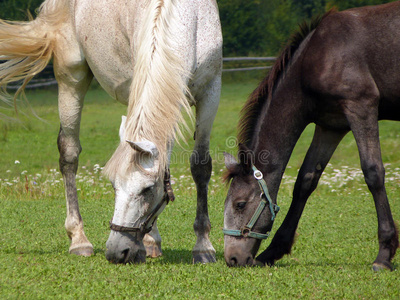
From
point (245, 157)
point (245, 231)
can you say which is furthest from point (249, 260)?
point (245, 157)

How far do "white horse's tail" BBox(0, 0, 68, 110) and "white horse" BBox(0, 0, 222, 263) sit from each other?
11 mm

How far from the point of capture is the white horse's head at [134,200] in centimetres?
456

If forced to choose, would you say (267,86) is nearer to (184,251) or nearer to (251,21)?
(184,251)

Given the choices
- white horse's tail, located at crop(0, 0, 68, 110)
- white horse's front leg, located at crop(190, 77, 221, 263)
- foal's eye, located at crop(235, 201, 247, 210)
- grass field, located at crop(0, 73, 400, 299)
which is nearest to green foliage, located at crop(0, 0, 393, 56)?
grass field, located at crop(0, 73, 400, 299)

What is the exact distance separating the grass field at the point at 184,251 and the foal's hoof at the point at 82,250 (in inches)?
3.1

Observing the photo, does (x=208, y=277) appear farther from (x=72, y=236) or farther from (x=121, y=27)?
(x=121, y=27)

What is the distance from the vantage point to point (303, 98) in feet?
16.9

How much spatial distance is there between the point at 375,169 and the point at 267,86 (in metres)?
1.19

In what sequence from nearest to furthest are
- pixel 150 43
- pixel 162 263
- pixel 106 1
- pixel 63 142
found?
pixel 150 43 < pixel 162 263 < pixel 106 1 < pixel 63 142

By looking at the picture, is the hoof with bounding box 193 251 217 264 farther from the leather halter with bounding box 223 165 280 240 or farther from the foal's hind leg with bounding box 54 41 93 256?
the foal's hind leg with bounding box 54 41 93 256

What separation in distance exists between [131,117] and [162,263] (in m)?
1.43

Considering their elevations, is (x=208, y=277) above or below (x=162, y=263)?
above

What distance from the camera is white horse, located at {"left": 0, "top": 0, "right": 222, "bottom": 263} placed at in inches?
182

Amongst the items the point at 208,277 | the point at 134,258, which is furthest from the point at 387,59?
the point at 134,258
